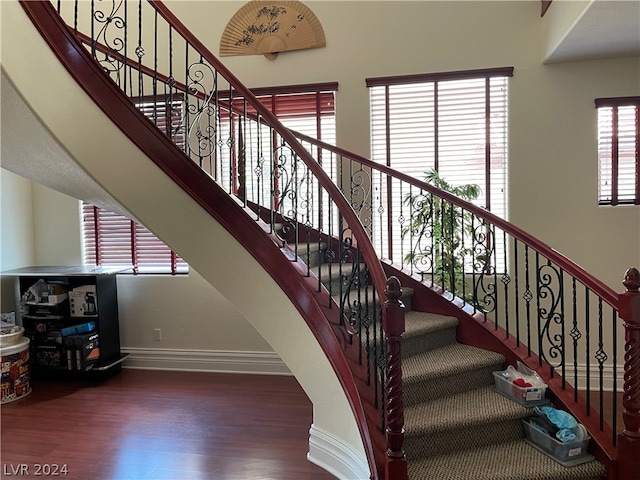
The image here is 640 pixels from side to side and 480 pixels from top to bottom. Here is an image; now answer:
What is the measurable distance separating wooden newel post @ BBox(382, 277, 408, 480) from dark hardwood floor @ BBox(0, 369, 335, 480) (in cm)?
94

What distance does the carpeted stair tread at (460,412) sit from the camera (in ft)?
8.69

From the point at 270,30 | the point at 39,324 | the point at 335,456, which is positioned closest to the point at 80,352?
the point at 39,324

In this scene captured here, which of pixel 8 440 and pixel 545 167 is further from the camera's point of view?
pixel 545 167

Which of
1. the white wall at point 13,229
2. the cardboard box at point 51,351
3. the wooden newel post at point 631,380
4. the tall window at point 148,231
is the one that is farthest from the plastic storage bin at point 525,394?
the white wall at point 13,229

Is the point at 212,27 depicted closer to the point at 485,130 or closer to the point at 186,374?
the point at 485,130

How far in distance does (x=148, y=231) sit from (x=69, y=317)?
1.27m

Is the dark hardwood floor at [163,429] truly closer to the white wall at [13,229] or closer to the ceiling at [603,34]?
the white wall at [13,229]

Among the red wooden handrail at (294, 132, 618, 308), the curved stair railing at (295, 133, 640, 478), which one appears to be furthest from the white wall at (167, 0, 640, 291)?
the red wooden handrail at (294, 132, 618, 308)

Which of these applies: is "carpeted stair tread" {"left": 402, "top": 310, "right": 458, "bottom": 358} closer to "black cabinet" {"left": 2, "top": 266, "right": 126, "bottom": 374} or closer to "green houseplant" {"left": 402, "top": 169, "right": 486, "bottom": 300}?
"green houseplant" {"left": 402, "top": 169, "right": 486, "bottom": 300}

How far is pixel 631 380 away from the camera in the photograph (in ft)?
8.09

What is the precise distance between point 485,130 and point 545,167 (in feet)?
2.09

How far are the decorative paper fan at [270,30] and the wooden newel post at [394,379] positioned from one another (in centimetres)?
337

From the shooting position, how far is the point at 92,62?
2768 mm

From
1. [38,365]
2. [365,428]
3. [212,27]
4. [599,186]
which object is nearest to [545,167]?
[599,186]
